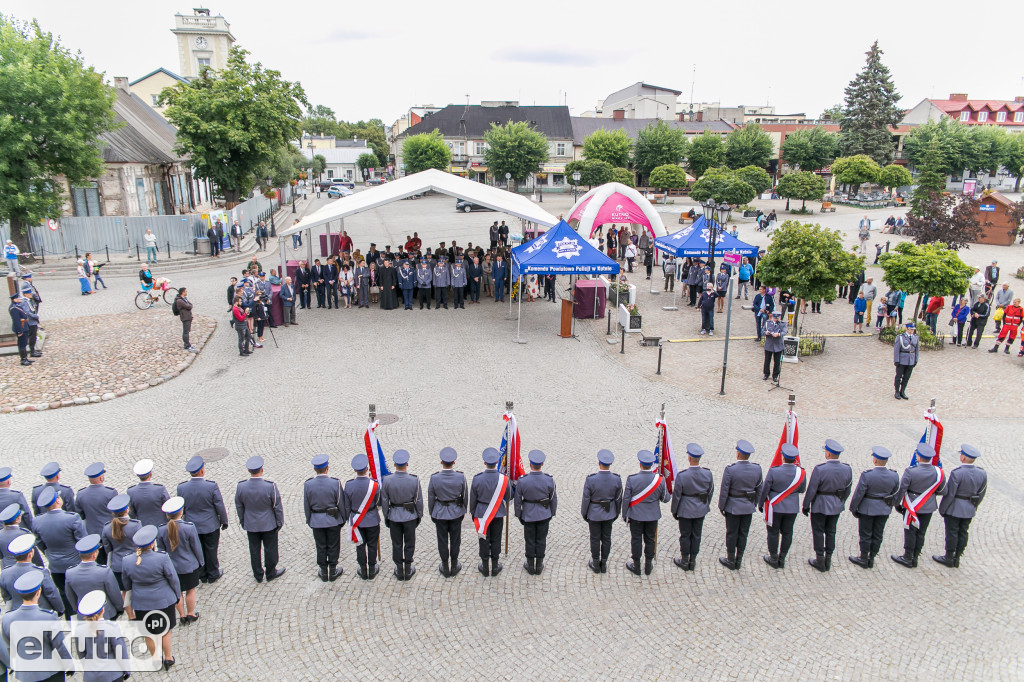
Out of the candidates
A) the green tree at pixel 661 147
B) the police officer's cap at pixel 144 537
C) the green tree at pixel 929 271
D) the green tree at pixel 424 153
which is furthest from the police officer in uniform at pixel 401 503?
the green tree at pixel 424 153

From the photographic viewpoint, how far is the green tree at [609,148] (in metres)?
60.0

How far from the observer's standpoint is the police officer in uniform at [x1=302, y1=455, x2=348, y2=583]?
7.11 meters

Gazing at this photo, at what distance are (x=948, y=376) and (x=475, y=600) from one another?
12.7 meters

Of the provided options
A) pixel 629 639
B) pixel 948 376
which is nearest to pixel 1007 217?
pixel 948 376

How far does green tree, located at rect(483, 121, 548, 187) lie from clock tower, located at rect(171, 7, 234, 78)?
1511 inches

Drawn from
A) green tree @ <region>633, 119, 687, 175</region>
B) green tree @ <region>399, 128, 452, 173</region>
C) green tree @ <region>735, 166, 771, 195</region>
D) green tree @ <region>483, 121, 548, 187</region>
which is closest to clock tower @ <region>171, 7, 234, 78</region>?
green tree @ <region>399, 128, 452, 173</region>

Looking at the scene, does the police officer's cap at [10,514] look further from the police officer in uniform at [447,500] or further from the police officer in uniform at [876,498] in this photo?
the police officer in uniform at [876,498]

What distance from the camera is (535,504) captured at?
7371 mm

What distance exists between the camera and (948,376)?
14633mm

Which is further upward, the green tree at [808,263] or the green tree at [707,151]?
the green tree at [707,151]

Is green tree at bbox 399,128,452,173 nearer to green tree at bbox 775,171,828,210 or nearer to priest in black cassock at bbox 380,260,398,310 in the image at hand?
green tree at bbox 775,171,828,210

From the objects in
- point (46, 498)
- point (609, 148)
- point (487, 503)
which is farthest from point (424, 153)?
point (46, 498)

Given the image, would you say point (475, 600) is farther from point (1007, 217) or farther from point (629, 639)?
point (1007, 217)

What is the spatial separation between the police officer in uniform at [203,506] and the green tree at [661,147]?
195ft
